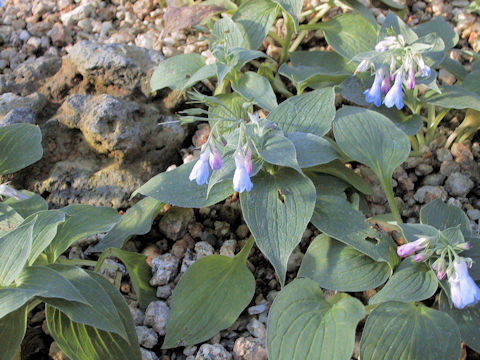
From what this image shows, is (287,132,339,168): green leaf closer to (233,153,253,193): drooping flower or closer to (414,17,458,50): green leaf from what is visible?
(233,153,253,193): drooping flower

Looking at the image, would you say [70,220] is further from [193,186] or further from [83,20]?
[83,20]

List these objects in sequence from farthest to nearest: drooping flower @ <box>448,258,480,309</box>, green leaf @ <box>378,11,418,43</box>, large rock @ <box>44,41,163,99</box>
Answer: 1. large rock @ <box>44,41,163,99</box>
2. green leaf @ <box>378,11,418,43</box>
3. drooping flower @ <box>448,258,480,309</box>

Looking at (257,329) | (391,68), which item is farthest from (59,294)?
(391,68)

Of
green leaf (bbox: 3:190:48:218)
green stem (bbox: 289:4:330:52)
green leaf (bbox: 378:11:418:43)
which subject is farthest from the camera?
green stem (bbox: 289:4:330:52)

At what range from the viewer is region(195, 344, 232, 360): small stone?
206 cm

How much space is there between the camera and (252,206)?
2.14 m

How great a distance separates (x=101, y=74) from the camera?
121 inches

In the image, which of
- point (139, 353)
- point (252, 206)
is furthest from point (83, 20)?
point (139, 353)

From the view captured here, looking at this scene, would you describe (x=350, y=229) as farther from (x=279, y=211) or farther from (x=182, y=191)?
(x=182, y=191)

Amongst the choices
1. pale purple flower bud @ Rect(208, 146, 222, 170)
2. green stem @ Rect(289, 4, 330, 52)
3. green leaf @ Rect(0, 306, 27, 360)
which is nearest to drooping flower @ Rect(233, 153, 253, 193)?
pale purple flower bud @ Rect(208, 146, 222, 170)

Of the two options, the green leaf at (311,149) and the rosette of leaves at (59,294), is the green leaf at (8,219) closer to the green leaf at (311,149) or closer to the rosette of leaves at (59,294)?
the rosette of leaves at (59,294)

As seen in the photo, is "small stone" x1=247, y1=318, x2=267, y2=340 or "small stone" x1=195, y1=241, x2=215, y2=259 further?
"small stone" x1=195, y1=241, x2=215, y2=259

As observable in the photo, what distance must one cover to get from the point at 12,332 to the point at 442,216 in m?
1.76

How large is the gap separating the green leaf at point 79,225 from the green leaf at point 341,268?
34.2 inches
